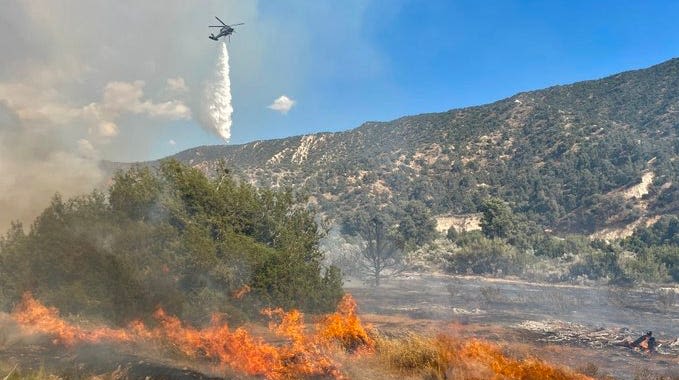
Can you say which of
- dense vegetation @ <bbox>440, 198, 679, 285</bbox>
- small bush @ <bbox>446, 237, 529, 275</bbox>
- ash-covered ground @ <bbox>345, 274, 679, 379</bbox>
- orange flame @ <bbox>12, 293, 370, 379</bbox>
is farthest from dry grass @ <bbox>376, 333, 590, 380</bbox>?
small bush @ <bbox>446, 237, 529, 275</bbox>

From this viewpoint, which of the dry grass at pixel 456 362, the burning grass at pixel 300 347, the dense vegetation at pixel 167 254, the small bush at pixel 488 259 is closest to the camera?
the dry grass at pixel 456 362

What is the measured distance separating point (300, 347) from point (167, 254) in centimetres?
746

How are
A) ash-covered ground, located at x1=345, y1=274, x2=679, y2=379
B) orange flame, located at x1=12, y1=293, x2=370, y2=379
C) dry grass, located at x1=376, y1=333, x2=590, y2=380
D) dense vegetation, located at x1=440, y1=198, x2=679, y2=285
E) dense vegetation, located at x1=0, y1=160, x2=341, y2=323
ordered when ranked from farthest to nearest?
dense vegetation, located at x1=440, y1=198, x2=679, y2=285 < dense vegetation, located at x1=0, y1=160, x2=341, y2=323 < ash-covered ground, located at x1=345, y1=274, x2=679, y2=379 < orange flame, located at x1=12, y1=293, x2=370, y2=379 < dry grass, located at x1=376, y1=333, x2=590, y2=380

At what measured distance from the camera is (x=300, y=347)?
17328mm

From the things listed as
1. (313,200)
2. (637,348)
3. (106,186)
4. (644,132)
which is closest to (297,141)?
(313,200)

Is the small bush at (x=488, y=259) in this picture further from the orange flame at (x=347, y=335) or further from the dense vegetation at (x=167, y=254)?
the orange flame at (x=347, y=335)

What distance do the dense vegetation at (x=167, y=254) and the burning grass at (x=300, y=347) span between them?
75 centimetres

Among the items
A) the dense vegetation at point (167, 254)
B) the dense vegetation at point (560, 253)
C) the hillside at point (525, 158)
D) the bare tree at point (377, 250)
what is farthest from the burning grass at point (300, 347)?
the hillside at point (525, 158)

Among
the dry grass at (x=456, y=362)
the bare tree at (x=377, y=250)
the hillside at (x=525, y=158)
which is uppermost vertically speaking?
the hillside at (x=525, y=158)

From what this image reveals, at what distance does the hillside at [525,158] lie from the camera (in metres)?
72.8

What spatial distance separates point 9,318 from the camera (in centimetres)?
2327

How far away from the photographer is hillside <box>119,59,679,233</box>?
7275 cm

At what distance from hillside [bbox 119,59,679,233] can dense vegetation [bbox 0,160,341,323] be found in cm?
5288

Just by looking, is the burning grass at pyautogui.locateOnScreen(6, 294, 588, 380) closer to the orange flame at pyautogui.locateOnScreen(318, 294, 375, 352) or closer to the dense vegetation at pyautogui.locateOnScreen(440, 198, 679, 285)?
the orange flame at pyautogui.locateOnScreen(318, 294, 375, 352)
